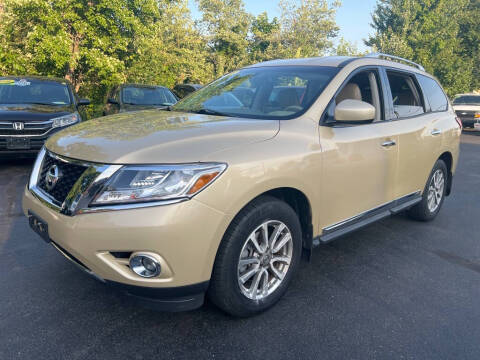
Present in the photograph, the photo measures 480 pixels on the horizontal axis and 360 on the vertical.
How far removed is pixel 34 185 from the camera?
262 cm

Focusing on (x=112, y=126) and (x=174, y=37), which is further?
(x=174, y=37)

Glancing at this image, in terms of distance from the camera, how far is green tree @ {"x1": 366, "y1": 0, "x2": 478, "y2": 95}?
27500 millimetres

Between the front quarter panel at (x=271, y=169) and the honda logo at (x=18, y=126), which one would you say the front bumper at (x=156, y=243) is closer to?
the front quarter panel at (x=271, y=169)

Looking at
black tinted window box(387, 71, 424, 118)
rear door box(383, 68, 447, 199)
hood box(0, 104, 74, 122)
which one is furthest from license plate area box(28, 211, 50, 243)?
hood box(0, 104, 74, 122)

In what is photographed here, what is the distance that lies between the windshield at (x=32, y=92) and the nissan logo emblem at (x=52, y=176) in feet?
17.5

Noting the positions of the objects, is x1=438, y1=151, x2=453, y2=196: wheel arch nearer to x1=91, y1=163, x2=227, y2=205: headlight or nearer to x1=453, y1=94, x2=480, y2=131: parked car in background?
x1=91, y1=163, x2=227, y2=205: headlight

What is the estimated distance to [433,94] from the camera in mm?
4484

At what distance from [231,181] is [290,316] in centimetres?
108

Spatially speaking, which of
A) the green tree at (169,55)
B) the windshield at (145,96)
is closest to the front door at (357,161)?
the windshield at (145,96)

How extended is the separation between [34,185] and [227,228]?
4.70 ft

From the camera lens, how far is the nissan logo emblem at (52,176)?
236 centimetres

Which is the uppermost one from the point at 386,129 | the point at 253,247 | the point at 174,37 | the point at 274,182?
the point at 174,37

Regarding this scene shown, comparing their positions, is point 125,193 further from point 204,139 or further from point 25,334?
point 25,334

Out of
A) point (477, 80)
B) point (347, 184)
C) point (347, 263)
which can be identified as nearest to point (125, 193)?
point (347, 184)
